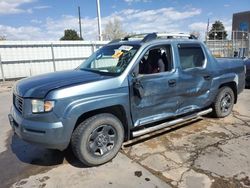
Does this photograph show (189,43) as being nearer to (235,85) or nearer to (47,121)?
(235,85)

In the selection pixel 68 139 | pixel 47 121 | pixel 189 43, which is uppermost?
pixel 189 43

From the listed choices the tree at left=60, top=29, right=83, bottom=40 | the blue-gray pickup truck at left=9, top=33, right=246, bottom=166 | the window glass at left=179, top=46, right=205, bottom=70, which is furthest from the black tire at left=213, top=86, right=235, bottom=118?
the tree at left=60, top=29, right=83, bottom=40

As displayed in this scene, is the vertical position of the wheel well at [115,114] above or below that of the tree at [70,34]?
below

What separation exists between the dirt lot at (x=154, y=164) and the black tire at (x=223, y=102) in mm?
662

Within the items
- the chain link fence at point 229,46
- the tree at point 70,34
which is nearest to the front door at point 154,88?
the chain link fence at point 229,46

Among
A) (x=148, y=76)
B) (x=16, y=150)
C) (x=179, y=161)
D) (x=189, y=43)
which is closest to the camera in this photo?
(x=179, y=161)

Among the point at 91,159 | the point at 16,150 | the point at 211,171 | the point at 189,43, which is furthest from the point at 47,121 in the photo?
the point at 189,43

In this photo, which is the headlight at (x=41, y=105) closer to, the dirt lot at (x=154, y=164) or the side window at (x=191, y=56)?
the dirt lot at (x=154, y=164)

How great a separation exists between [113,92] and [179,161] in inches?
57.4

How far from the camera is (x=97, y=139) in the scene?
3930mm

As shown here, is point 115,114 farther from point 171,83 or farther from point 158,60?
point 158,60

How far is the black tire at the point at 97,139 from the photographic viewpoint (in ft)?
12.2

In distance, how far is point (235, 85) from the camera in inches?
241

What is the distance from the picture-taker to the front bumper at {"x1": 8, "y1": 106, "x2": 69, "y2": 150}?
3.46 m
